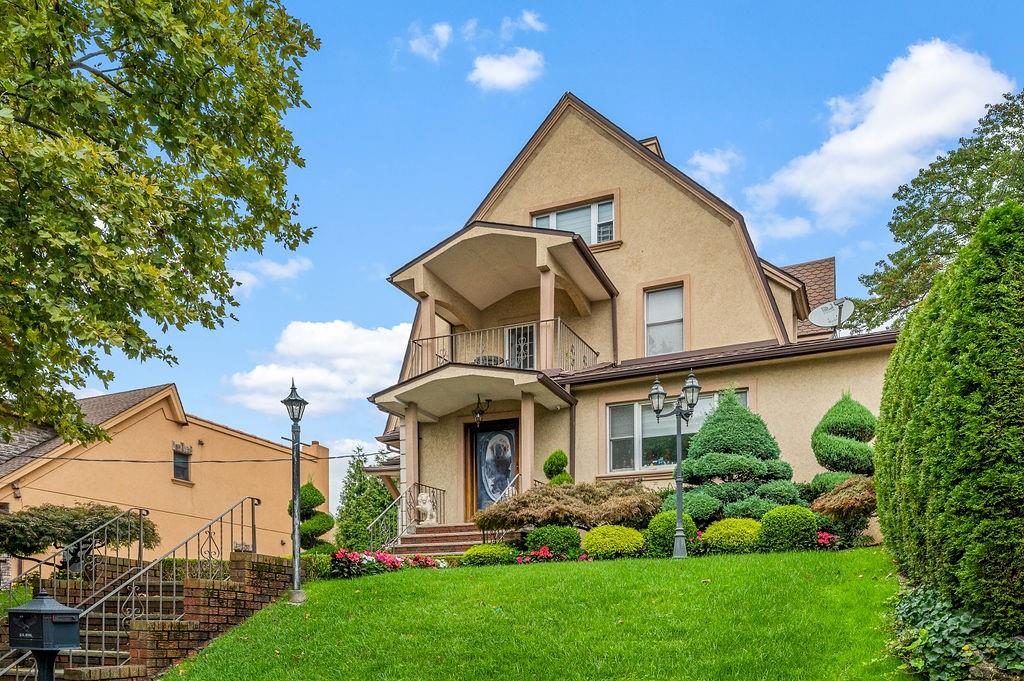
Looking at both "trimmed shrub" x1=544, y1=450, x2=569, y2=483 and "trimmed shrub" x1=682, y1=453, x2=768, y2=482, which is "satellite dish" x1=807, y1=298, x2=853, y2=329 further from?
"trimmed shrub" x1=544, y1=450, x2=569, y2=483

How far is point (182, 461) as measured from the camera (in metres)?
24.5

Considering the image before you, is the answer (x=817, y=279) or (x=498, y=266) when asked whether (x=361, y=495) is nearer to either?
(x=498, y=266)

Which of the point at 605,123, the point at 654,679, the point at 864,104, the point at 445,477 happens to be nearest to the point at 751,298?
the point at 864,104

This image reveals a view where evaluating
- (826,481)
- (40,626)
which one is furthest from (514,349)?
(40,626)

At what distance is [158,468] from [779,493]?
639 inches

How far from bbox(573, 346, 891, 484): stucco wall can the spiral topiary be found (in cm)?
77

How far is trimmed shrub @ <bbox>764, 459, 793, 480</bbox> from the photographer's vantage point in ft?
47.8

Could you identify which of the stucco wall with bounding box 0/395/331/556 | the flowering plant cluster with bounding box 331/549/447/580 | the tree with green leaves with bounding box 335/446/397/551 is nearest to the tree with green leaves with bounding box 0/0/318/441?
the flowering plant cluster with bounding box 331/549/447/580

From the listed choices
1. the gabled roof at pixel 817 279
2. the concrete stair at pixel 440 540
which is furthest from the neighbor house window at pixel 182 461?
the gabled roof at pixel 817 279

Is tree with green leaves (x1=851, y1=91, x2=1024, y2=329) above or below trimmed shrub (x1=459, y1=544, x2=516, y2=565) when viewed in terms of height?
above

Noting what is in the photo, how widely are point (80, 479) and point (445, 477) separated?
8.99 m

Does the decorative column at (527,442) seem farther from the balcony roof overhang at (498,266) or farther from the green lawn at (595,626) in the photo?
the green lawn at (595,626)

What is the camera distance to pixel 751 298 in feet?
58.9

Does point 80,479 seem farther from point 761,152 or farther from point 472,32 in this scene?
point 761,152
